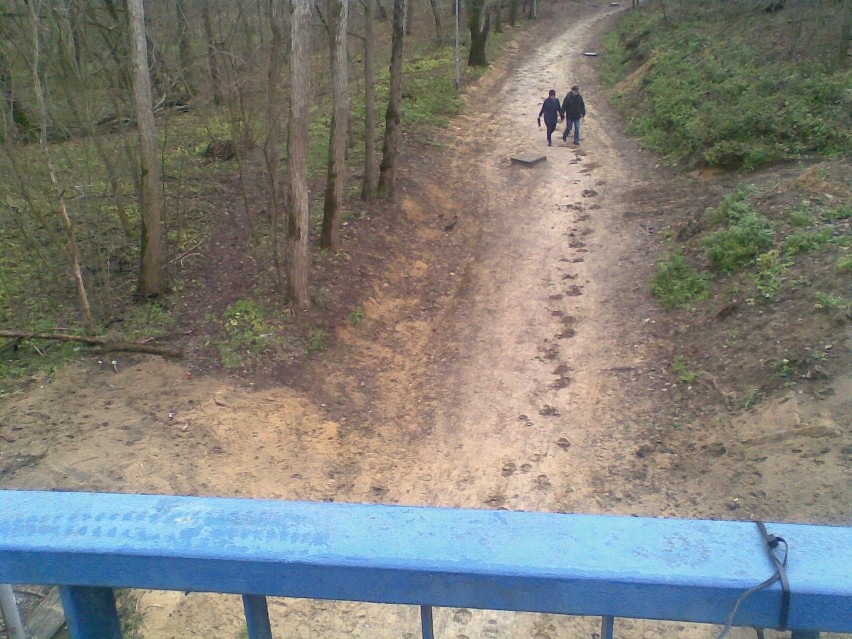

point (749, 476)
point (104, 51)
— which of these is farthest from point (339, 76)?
point (749, 476)

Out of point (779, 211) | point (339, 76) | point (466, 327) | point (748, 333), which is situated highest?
point (339, 76)

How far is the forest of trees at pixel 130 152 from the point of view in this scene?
972 centimetres

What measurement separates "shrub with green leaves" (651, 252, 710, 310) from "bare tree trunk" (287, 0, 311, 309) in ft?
18.6

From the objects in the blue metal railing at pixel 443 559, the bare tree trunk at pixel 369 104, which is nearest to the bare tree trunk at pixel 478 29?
the bare tree trunk at pixel 369 104

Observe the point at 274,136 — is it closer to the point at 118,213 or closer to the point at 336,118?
the point at 336,118

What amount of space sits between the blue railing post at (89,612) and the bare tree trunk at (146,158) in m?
9.62

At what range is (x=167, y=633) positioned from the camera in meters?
4.64

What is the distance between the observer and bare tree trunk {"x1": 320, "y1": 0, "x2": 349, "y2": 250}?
10781 millimetres

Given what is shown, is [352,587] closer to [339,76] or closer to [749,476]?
[749,476]

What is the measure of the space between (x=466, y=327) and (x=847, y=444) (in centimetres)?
579

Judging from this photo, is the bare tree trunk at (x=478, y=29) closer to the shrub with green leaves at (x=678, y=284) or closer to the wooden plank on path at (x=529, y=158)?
the wooden plank on path at (x=529, y=158)

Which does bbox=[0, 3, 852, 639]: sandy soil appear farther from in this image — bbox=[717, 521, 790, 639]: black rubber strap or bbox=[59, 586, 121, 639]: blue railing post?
bbox=[717, 521, 790, 639]: black rubber strap

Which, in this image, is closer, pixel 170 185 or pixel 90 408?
pixel 90 408

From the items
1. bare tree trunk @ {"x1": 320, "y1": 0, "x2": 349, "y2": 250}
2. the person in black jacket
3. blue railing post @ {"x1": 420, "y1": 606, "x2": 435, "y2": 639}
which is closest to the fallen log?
bare tree trunk @ {"x1": 320, "y1": 0, "x2": 349, "y2": 250}
